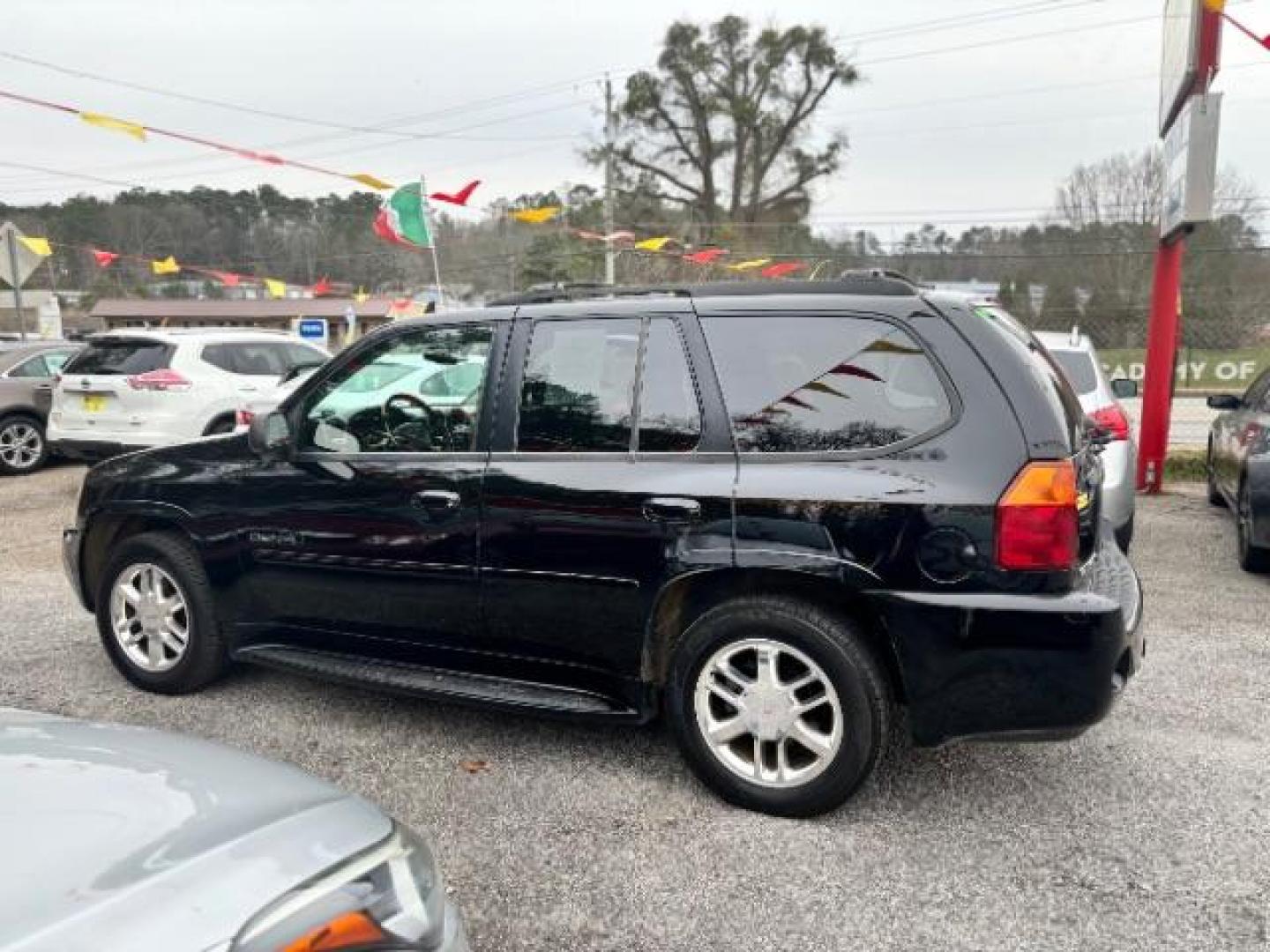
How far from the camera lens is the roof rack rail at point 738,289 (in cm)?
321

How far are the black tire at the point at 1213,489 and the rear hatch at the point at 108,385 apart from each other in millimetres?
9302

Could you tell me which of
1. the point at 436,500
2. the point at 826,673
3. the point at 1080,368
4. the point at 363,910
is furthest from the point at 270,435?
the point at 1080,368

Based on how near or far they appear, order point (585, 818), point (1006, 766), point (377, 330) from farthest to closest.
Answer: point (377, 330), point (1006, 766), point (585, 818)

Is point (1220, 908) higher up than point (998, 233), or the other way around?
point (998, 233)

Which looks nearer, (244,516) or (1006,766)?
(1006,766)

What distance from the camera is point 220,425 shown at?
9.59m

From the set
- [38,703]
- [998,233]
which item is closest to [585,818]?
[38,703]

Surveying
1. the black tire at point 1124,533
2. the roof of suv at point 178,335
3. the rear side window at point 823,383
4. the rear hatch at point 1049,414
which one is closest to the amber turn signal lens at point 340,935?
the rear side window at point 823,383

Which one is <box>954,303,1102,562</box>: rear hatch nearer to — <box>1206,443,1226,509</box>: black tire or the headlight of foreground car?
the headlight of foreground car

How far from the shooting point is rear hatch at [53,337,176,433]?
30.2 feet

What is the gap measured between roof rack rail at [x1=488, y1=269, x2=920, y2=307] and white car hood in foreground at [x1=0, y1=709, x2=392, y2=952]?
2.08 meters

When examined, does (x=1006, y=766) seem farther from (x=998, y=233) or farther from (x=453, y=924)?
(x=998, y=233)

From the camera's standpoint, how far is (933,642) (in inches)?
114

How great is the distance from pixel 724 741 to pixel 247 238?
27626 mm
